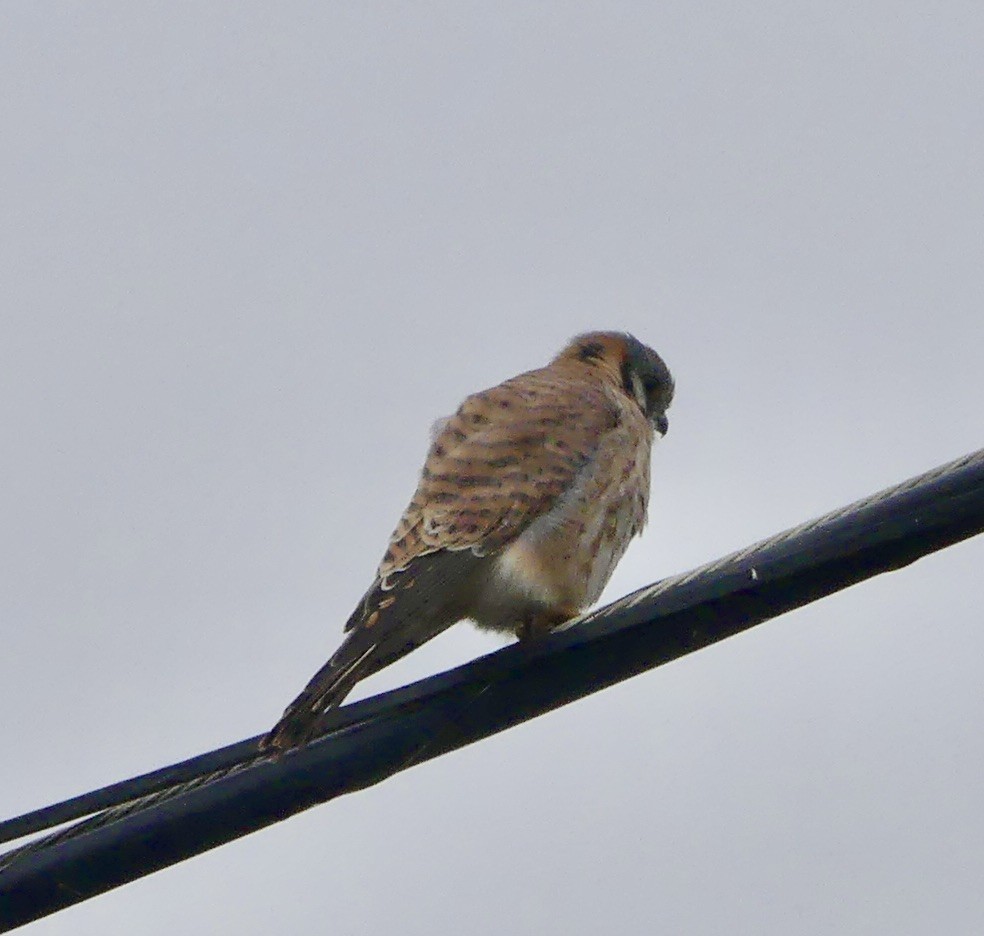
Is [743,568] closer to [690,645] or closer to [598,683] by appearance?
[690,645]

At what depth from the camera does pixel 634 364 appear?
7496 mm

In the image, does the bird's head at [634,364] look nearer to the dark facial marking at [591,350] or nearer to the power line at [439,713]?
the dark facial marking at [591,350]

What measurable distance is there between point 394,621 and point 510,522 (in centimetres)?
60

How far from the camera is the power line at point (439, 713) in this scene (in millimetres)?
3857

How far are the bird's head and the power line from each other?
3.20 metres

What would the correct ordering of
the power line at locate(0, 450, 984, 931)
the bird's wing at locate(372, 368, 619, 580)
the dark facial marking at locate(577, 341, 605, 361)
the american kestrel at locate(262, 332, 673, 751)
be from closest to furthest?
the power line at locate(0, 450, 984, 931)
the american kestrel at locate(262, 332, 673, 751)
the bird's wing at locate(372, 368, 619, 580)
the dark facial marking at locate(577, 341, 605, 361)

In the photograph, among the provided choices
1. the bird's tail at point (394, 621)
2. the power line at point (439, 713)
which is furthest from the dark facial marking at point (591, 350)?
the power line at point (439, 713)

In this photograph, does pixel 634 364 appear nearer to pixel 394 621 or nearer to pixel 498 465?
pixel 498 465

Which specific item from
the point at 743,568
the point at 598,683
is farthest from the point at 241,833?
the point at 743,568

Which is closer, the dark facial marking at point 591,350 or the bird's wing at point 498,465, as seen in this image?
the bird's wing at point 498,465

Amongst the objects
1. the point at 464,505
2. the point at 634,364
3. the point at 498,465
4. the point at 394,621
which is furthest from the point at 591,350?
the point at 394,621

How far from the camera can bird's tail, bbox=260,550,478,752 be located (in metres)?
4.65

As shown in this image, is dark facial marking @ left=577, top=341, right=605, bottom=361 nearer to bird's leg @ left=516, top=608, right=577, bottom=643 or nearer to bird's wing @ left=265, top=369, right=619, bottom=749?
bird's wing @ left=265, top=369, right=619, bottom=749

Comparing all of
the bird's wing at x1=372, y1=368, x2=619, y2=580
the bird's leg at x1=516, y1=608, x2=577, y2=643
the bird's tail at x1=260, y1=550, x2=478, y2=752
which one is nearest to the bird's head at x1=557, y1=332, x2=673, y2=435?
the bird's wing at x1=372, y1=368, x2=619, y2=580
